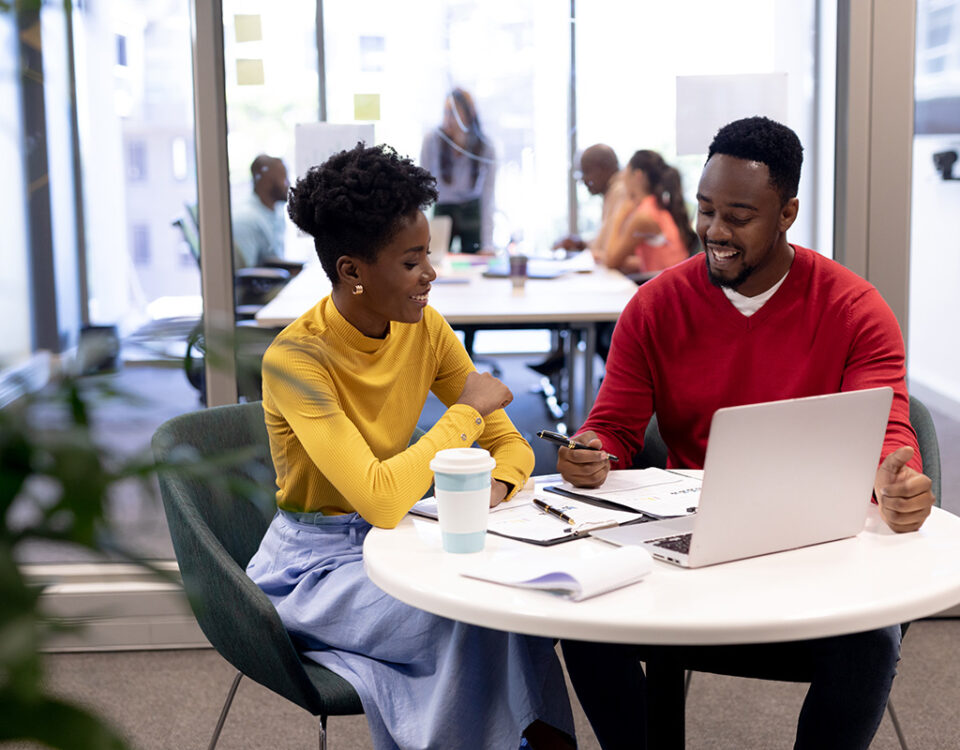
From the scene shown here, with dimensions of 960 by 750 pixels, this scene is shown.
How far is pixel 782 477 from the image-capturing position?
1.20 m

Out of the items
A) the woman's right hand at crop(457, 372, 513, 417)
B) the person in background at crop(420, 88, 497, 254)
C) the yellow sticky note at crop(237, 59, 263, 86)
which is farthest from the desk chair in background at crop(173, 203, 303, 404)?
the woman's right hand at crop(457, 372, 513, 417)

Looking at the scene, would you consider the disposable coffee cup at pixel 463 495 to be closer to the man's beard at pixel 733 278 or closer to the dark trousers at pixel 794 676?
the dark trousers at pixel 794 676

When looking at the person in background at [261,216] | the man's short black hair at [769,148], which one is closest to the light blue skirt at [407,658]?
the man's short black hair at [769,148]

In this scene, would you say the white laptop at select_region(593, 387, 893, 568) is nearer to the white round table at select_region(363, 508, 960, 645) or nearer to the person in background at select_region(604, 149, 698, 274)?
the white round table at select_region(363, 508, 960, 645)

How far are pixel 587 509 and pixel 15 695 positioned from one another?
3.94ft

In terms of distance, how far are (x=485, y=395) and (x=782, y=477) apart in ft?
1.90

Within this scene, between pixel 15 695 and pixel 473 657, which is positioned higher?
pixel 15 695

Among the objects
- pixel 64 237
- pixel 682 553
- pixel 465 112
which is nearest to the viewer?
pixel 682 553

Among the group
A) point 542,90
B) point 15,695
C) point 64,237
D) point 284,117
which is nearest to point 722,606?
point 15,695

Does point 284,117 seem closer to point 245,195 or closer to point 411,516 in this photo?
point 245,195

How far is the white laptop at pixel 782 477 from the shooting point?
1.15m

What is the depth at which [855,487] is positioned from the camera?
4.26 ft

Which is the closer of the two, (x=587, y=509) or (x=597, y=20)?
(x=587, y=509)

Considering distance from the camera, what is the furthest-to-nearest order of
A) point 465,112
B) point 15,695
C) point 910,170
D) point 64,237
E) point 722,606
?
point 465,112 < point 64,237 < point 910,170 < point 722,606 < point 15,695
